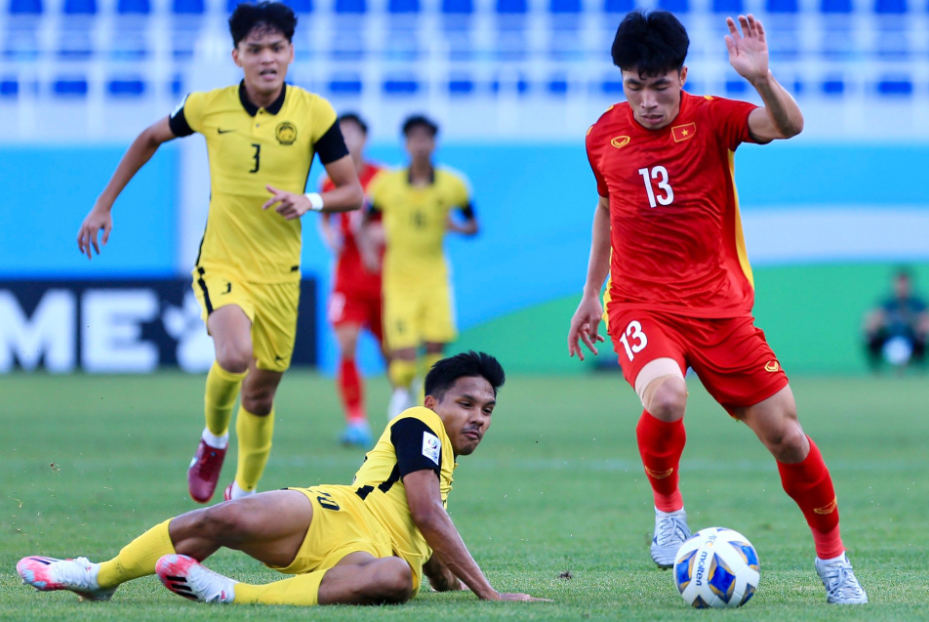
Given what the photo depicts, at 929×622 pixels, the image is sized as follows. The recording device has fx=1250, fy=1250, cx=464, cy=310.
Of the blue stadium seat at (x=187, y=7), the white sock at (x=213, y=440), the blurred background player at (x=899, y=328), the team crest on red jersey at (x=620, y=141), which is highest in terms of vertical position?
the blue stadium seat at (x=187, y=7)

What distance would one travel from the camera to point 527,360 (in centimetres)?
1991

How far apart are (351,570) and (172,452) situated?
5729mm

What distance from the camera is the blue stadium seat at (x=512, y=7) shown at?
25078 mm

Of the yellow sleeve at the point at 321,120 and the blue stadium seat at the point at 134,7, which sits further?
the blue stadium seat at the point at 134,7

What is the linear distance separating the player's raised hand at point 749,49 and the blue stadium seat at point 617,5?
69.3ft

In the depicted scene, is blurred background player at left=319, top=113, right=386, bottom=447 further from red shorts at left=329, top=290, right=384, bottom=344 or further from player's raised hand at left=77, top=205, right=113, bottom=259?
player's raised hand at left=77, top=205, right=113, bottom=259

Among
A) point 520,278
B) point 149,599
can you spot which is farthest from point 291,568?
point 520,278

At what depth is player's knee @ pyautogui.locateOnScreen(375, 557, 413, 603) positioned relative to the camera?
3936 mm

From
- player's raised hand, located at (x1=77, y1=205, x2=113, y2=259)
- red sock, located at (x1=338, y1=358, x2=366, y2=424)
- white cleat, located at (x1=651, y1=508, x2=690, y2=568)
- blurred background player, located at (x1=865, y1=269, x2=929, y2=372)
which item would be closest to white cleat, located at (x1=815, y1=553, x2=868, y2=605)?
white cleat, located at (x1=651, y1=508, x2=690, y2=568)

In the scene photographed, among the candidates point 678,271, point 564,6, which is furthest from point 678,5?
point 678,271

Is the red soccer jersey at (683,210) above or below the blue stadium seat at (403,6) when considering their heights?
below

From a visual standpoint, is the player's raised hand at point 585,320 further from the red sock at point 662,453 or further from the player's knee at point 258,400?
the player's knee at point 258,400

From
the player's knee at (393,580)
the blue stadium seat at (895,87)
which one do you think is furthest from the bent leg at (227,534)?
the blue stadium seat at (895,87)

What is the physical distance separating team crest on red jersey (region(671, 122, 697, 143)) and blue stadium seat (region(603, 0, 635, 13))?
2069 centimetres
